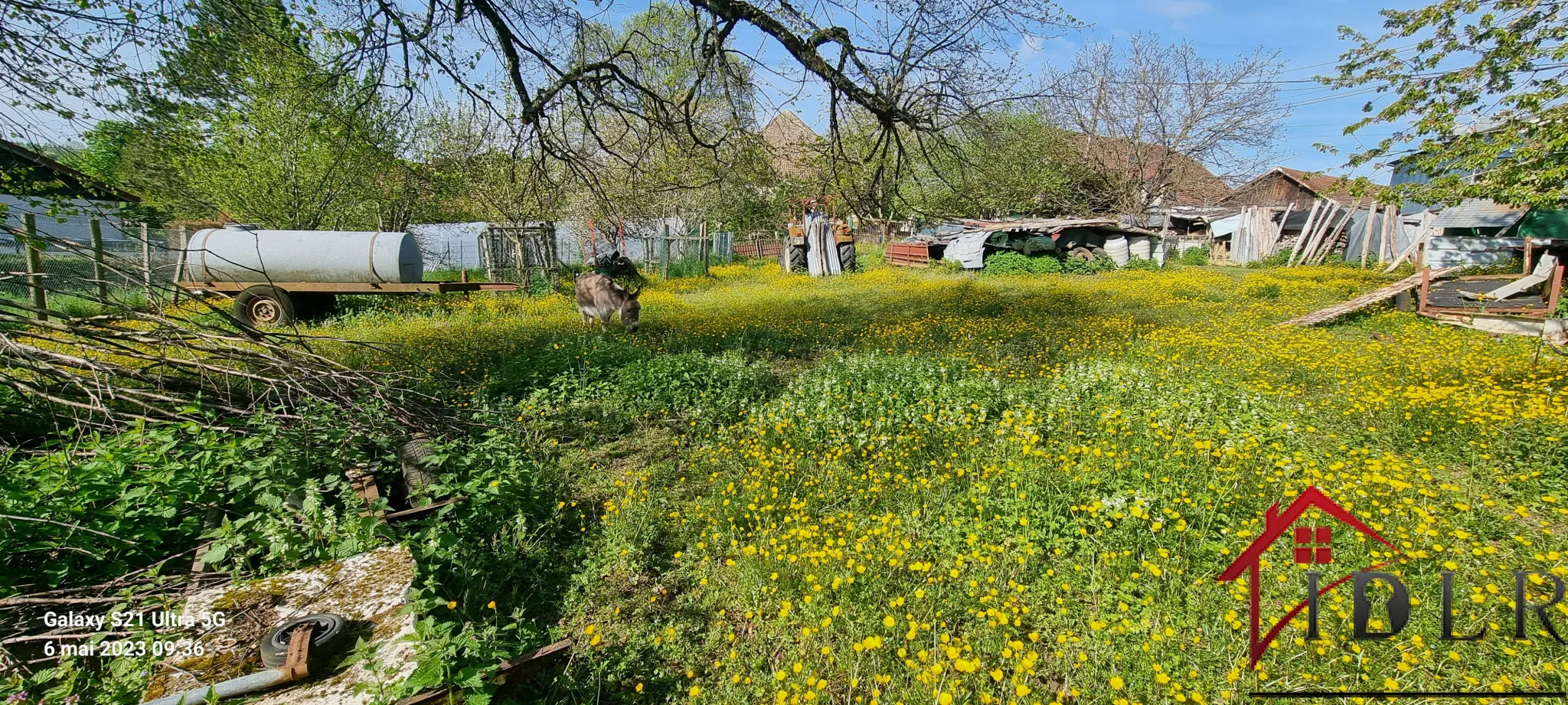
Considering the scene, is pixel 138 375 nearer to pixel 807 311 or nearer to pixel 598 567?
pixel 598 567

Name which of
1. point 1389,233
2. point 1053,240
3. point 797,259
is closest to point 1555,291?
point 1053,240

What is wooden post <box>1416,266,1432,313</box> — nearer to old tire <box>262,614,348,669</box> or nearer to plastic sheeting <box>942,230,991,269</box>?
plastic sheeting <box>942,230,991,269</box>

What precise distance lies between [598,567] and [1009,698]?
219 centimetres

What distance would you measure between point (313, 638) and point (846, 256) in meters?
20.2

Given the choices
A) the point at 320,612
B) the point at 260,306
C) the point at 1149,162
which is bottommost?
the point at 320,612

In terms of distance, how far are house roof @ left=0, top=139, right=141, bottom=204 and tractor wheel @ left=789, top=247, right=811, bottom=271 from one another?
17018mm

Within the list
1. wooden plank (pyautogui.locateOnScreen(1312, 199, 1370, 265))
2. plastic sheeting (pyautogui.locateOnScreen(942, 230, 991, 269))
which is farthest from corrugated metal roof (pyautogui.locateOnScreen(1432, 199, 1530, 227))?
plastic sheeting (pyautogui.locateOnScreen(942, 230, 991, 269))

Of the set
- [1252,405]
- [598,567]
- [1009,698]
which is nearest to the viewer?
[1009,698]

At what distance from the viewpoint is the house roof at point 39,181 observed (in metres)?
4.60

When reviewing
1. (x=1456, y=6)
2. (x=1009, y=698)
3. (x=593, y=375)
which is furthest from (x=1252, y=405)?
(x=1456, y=6)

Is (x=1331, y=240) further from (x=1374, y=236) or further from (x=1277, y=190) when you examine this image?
(x=1277, y=190)

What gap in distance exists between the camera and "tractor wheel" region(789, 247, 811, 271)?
2153cm

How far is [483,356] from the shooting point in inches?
295

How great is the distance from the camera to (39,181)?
18.0 feet
